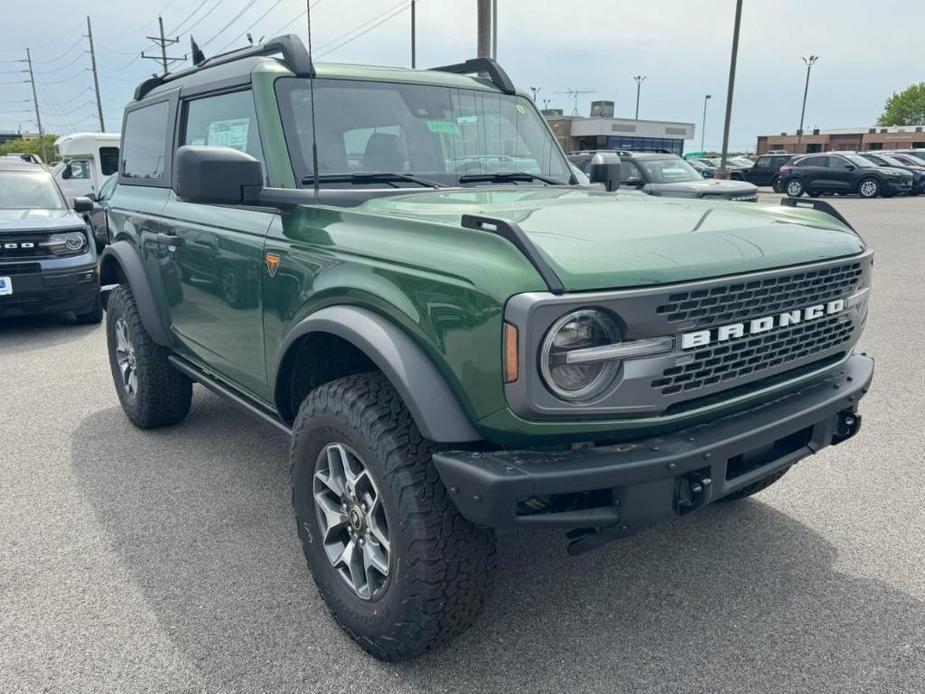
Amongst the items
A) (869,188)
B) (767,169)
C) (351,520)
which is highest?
(351,520)

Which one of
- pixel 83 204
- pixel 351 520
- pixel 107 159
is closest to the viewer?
pixel 351 520

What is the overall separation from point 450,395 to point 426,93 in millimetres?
1925

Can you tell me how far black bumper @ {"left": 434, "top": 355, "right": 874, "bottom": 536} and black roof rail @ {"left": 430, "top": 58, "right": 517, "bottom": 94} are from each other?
7.70 ft

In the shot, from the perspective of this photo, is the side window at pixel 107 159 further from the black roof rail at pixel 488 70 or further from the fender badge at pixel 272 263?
the fender badge at pixel 272 263

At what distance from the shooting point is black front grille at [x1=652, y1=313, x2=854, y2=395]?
2176 mm

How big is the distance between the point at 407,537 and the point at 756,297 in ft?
4.19

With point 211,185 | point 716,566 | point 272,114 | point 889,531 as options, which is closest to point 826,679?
point 716,566

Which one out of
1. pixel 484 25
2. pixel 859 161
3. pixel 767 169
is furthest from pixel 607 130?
pixel 484 25

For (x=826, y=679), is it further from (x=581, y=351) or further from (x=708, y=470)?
(x=581, y=351)

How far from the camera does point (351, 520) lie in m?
2.59

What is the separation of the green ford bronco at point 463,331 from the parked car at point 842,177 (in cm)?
2569

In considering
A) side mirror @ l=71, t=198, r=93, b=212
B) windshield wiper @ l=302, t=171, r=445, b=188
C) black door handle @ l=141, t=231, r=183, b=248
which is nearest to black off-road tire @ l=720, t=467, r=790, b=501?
windshield wiper @ l=302, t=171, r=445, b=188

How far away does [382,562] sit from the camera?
2490 millimetres

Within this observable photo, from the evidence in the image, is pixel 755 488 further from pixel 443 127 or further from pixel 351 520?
pixel 443 127
